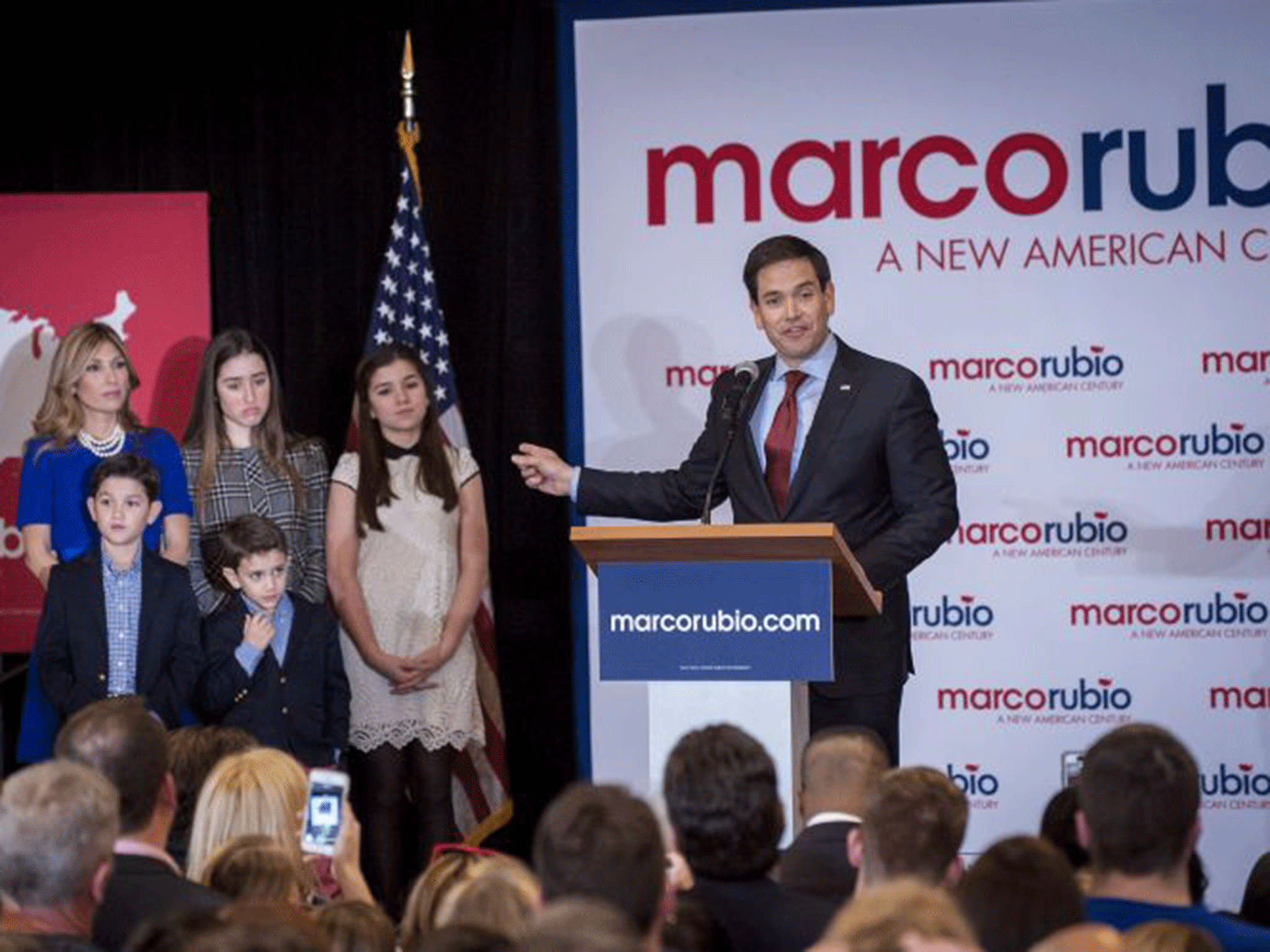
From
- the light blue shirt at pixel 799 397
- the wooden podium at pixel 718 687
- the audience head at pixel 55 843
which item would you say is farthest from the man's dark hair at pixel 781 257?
the audience head at pixel 55 843

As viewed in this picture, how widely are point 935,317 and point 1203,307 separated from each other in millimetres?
979

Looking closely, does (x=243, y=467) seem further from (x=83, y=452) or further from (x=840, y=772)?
(x=840, y=772)

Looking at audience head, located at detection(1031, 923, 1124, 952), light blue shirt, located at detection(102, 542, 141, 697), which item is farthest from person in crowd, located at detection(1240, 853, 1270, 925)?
light blue shirt, located at detection(102, 542, 141, 697)

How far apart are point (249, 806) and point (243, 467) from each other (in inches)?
111

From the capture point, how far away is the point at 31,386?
25.5 feet

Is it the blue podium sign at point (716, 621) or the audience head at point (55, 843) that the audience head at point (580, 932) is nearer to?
the audience head at point (55, 843)

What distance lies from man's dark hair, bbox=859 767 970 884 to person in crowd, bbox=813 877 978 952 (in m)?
1.10

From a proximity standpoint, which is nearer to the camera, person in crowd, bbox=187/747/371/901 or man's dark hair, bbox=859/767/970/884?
man's dark hair, bbox=859/767/970/884

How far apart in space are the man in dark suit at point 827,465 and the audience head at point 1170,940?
7.91ft

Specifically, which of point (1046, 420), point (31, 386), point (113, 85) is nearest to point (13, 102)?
point (113, 85)

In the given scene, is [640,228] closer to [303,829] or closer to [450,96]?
[450,96]

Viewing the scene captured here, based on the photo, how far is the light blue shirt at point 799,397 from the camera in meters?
5.79

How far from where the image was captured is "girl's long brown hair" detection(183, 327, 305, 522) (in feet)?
23.0

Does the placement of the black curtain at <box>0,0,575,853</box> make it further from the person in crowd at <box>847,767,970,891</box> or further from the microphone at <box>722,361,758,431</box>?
the person in crowd at <box>847,767,970,891</box>
